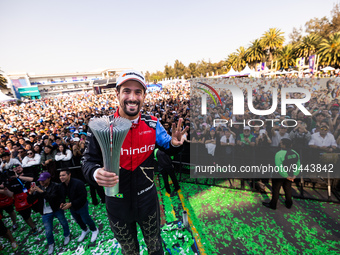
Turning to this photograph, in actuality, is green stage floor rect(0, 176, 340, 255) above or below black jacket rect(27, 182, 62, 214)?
below

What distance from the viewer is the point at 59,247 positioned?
3963mm

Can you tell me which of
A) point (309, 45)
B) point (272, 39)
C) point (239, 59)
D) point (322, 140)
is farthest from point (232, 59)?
point (322, 140)

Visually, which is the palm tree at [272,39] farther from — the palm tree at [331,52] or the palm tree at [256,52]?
the palm tree at [331,52]

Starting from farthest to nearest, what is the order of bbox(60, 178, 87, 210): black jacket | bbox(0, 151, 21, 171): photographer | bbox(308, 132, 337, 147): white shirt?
bbox(0, 151, 21, 171): photographer, bbox(308, 132, 337, 147): white shirt, bbox(60, 178, 87, 210): black jacket

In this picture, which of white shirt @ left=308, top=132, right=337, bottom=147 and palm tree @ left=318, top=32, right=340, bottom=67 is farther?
palm tree @ left=318, top=32, right=340, bottom=67

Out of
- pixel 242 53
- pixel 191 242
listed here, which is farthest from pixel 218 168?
pixel 242 53

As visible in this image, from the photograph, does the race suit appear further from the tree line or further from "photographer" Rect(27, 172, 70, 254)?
the tree line

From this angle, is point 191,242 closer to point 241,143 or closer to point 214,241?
point 214,241

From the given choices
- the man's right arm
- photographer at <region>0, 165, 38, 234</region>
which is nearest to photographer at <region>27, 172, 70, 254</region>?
photographer at <region>0, 165, 38, 234</region>

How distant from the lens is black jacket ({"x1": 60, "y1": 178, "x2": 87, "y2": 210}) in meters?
3.71

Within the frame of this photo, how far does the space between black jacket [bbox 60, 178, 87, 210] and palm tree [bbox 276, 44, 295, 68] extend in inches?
2042

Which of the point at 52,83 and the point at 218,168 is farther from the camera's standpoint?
the point at 52,83

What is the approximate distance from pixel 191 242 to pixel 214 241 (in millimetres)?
526

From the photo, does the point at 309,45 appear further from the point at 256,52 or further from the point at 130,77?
the point at 130,77
